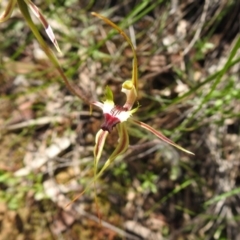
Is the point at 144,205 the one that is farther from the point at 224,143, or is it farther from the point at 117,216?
the point at 224,143

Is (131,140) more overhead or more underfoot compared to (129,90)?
more underfoot

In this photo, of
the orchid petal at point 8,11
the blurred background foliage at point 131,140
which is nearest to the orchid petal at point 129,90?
the orchid petal at point 8,11

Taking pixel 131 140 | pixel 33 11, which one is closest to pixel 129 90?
pixel 33 11

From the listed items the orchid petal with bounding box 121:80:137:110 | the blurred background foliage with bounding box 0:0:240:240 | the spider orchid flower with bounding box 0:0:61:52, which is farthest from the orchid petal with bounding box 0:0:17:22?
the blurred background foliage with bounding box 0:0:240:240

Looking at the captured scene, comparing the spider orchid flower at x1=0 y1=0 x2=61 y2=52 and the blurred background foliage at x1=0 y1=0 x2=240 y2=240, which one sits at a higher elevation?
the spider orchid flower at x1=0 y1=0 x2=61 y2=52

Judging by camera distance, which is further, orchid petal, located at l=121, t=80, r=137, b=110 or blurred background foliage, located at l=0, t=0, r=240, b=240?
blurred background foliage, located at l=0, t=0, r=240, b=240

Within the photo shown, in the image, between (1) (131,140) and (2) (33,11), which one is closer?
(2) (33,11)

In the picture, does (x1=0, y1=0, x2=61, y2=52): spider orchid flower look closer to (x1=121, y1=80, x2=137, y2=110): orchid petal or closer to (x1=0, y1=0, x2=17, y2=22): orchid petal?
(x1=0, y1=0, x2=17, y2=22): orchid petal

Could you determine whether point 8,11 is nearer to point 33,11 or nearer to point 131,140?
point 33,11
